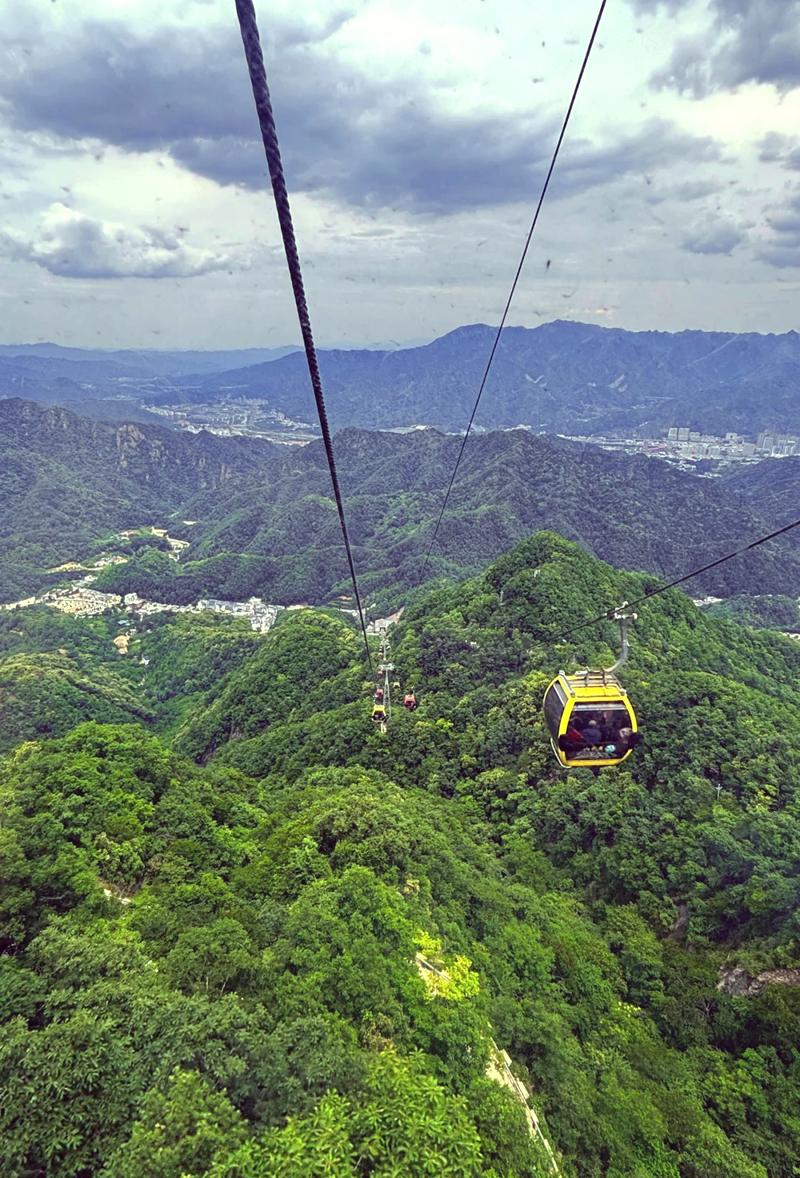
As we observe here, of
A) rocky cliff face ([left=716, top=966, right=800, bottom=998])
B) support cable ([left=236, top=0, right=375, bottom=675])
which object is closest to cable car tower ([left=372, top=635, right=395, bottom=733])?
rocky cliff face ([left=716, top=966, right=800, bottom=998])

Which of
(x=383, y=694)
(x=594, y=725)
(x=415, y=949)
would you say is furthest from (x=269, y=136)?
(x=383, y=694)

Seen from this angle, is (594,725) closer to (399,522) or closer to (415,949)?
(415,949)

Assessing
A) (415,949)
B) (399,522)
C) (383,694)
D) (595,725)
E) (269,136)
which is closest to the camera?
(269,136)

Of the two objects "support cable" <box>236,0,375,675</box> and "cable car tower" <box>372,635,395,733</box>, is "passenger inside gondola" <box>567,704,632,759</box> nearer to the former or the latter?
"cable car tower" <box>372,635,395,733</box>

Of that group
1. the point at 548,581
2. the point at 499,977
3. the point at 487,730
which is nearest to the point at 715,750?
the point at 487,730

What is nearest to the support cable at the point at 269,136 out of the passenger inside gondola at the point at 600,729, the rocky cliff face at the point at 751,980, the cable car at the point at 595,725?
the cable car at the point at 595,725

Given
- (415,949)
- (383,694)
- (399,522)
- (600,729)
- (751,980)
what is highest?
(600,729)

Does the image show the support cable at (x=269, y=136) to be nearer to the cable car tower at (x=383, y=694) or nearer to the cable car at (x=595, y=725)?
the cable car at (x=595, y=725)
